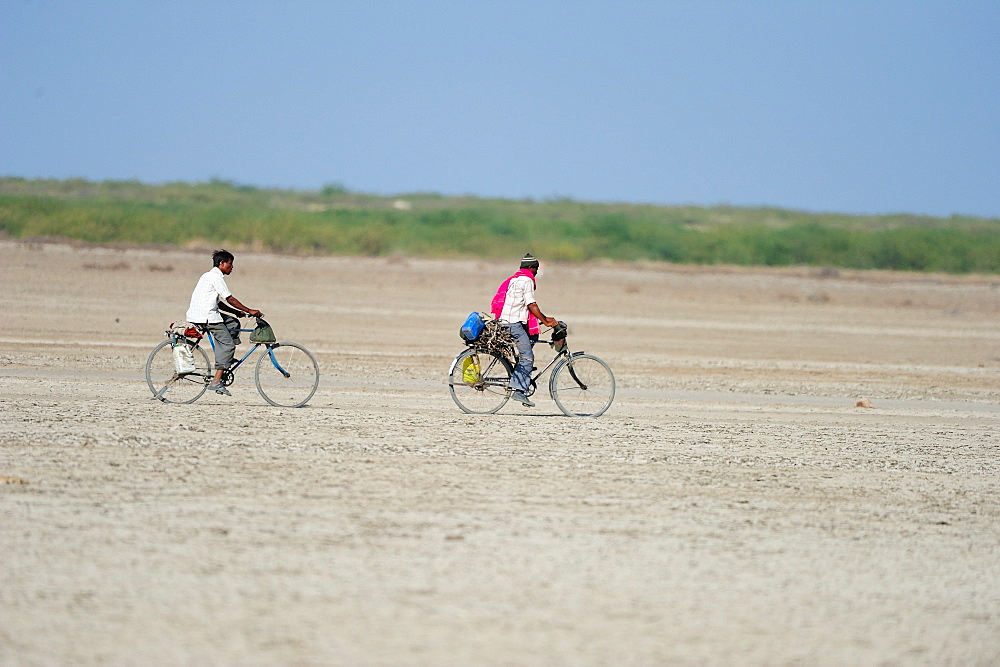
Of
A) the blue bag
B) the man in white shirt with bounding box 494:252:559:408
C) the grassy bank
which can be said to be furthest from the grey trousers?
the grassy bank

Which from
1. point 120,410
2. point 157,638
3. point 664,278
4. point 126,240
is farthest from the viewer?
point 126,240

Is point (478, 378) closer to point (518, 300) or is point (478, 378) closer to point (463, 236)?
point (518, 300)

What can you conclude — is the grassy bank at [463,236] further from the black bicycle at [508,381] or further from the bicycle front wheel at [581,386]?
the bicycle front wheel at [581,386]

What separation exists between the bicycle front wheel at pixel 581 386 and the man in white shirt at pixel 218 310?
323 centimetres

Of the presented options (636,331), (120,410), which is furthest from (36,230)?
(120,410)

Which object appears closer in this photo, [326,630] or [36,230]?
[326,630]

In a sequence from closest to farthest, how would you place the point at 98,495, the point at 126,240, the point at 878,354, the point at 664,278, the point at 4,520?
the point at 4,520 < the point at 98,495 < the point at 878,354 < the point at 664,278 < the point at 126,240

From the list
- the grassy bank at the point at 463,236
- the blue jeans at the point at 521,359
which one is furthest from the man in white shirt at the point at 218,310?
the grassy bank at the point at 463,236

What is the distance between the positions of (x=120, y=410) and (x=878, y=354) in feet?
54.1

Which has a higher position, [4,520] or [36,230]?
[36,230]

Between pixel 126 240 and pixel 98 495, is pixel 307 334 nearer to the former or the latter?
pixel 98 495

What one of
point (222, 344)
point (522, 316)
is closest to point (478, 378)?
point (522, 316)

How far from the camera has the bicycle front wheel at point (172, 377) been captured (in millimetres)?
12648

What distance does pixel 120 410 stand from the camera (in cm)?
1179
